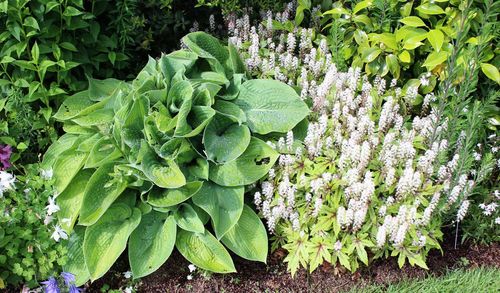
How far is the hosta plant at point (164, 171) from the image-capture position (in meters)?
3.39

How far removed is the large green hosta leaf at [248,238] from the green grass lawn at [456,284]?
60 centimetres

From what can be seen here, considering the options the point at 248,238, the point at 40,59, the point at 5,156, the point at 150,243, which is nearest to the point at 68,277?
the point at 150,243

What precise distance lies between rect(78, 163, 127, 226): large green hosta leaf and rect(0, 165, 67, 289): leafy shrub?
0.65ft

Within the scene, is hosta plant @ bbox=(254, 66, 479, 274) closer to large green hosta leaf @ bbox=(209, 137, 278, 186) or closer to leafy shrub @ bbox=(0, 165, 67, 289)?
large green hosta leaf @ bbox=(209, 137, 278, 186)

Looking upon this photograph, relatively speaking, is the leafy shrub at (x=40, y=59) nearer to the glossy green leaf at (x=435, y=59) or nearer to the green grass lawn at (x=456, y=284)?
the glossy green leaf at (x=435, y=59)

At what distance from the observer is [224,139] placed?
364cm

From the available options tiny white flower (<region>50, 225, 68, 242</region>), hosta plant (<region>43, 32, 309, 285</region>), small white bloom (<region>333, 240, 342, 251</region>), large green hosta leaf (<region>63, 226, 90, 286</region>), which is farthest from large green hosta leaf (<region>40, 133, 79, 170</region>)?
small white bloom (<region>333, 240, 342, 251</region>)

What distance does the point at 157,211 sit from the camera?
3578mm

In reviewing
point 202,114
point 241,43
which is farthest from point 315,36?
point 202,114

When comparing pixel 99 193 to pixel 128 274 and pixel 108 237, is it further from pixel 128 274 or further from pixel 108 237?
pixel 128 274

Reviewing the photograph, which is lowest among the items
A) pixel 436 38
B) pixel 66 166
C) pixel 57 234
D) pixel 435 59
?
pixel 66 166

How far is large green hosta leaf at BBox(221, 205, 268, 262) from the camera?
3502mm

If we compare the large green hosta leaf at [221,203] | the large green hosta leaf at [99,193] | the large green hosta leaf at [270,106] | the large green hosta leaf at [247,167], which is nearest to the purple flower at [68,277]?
the large green hosta leaf at [99,193]

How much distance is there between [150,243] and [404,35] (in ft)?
7.21
